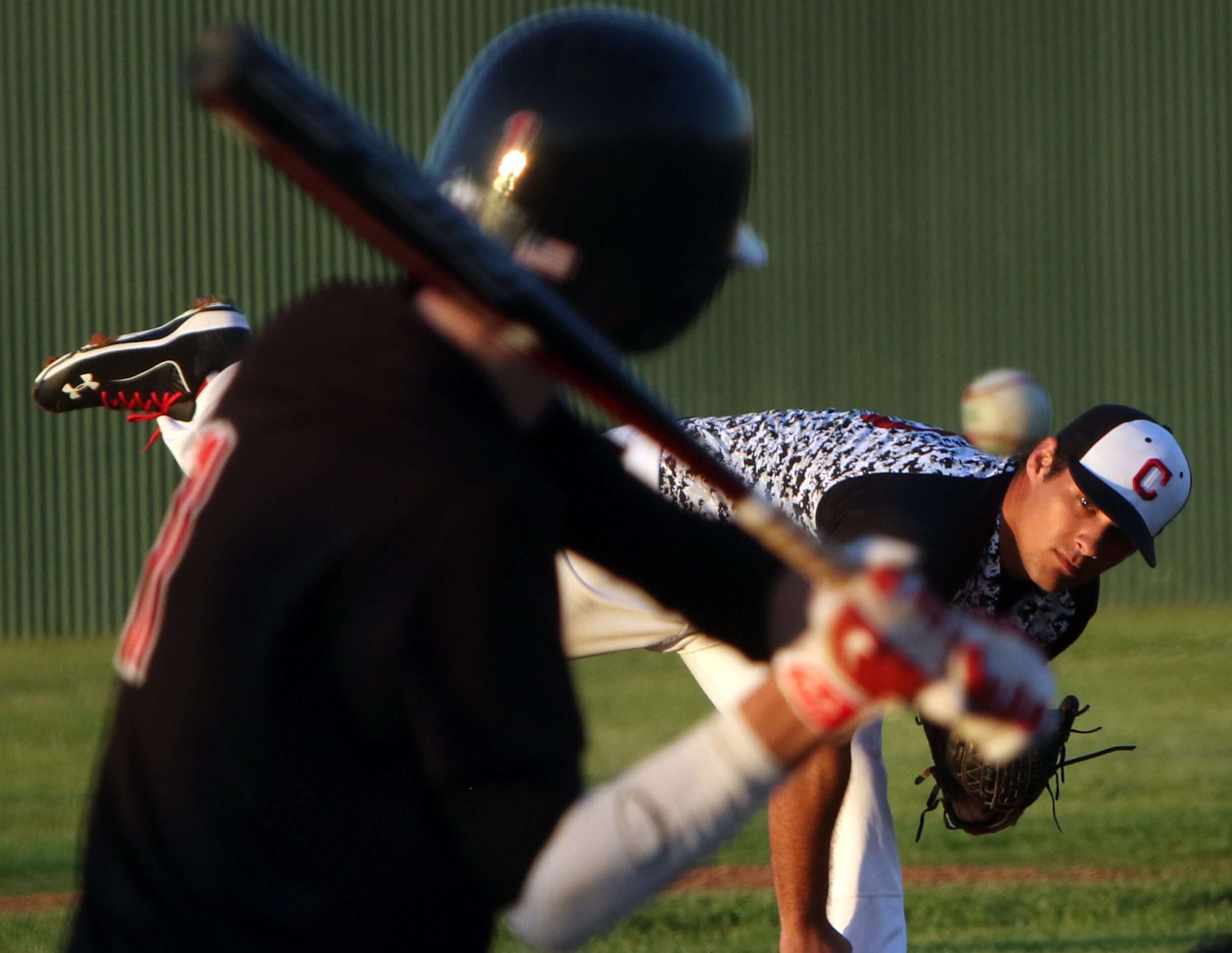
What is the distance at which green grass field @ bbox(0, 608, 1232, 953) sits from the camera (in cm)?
545

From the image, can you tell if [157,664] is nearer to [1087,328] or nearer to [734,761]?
[734,761]

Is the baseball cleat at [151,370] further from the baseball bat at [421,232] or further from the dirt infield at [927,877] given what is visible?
the baseball bat at [421,232]

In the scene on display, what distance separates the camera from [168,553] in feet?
5.66

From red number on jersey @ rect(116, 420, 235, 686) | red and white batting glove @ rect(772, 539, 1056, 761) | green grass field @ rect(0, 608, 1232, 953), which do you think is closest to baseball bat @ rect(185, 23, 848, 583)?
red and white batting glove @ rect(772, 539, 1056, 761)

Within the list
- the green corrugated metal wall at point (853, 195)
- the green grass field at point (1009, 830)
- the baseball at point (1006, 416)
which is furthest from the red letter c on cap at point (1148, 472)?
the green corrugated metal wall at point (853, 195)

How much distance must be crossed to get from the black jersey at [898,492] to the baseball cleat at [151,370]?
137 cm

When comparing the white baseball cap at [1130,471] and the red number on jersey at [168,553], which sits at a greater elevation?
the red number on jersey at [168,553]

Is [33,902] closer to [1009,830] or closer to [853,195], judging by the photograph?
[1009,830]

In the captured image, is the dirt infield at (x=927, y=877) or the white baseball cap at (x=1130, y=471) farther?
the dirt infield at (x=927, y=877)

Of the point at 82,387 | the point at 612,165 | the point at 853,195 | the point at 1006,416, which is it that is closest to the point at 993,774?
the point at 82,387

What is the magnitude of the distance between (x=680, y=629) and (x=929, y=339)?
38.1ft

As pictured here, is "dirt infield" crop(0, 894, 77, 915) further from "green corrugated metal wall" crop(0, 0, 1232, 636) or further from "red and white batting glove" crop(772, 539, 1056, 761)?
"green corrugated metal wall" crop(0, 0, 1232, 636)

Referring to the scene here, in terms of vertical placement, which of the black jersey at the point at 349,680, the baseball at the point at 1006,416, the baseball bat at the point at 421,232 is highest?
the baseball bat at the point at 421,232

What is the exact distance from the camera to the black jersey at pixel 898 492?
411cm
